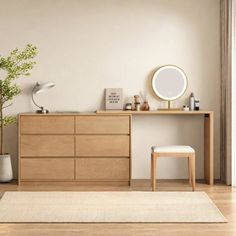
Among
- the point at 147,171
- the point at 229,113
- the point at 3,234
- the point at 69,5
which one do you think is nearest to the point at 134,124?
the point at 147,171

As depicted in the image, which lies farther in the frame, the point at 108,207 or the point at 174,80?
the point at 174,80

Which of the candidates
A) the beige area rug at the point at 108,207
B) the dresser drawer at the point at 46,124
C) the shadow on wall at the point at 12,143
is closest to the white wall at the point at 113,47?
the shadow on wall at the point at 12,143

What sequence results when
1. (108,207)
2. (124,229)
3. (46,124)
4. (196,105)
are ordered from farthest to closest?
(196,105) < (46,124) < (108,207) < (124,229)

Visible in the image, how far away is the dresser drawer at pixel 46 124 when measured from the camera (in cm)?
614

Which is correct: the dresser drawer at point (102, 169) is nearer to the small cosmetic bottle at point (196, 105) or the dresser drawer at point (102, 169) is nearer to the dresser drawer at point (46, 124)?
the dresser drawer at point (46, 124)

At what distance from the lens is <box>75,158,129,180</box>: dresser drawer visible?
20.3ft

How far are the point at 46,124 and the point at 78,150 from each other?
43 centimetres

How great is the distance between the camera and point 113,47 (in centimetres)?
652

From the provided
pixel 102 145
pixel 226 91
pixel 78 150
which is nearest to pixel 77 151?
pixel 78 150

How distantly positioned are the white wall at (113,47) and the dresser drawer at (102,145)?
0.43 metres

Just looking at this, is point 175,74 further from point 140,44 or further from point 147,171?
point 147,171

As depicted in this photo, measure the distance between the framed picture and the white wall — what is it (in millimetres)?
77

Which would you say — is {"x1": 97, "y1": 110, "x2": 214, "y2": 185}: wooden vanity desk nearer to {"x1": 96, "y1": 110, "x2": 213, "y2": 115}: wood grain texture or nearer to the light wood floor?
{"x1": 96, "y1": 110, "x2": 213, "y2": 115}: wood grain texture

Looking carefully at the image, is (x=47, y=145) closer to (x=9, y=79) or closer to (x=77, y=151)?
(x=77, y=151)
